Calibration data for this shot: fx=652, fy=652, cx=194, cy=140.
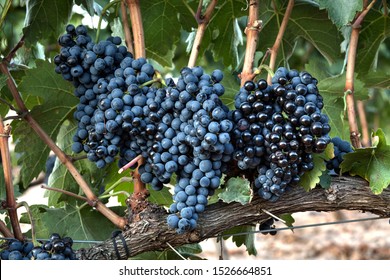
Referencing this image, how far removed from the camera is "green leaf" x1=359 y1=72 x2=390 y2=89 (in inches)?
59.5

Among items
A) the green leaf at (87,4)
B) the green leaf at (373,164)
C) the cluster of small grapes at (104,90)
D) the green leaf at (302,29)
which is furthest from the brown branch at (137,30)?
the green leaf at (373,164)

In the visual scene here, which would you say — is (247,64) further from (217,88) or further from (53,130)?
(53,130)

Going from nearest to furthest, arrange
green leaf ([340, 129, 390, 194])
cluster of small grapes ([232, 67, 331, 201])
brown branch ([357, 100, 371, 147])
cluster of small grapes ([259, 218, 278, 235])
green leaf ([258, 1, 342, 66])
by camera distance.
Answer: cluster of small grapes ([232, 67, 331, 201]) < green leaf ([340, 129, 390, 194]) < cluster of small grapes ([259, 218, 278, 235]) < green leaf ([258, 1, 342, 66]) < brown branch ([357, 100, 371, 147])

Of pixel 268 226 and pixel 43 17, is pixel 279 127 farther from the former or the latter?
pixel 43 17

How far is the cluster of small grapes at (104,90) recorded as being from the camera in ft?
4.00

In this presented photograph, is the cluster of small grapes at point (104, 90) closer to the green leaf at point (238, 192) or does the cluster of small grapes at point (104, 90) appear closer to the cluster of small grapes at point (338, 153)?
the green leaf at point (238, 192)

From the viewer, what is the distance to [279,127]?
115cm

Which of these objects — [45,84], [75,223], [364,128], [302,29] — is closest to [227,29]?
[302,29]

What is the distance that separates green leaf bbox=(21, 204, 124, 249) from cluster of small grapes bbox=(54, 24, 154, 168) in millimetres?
223

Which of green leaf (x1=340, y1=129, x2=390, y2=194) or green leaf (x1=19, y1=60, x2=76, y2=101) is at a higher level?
green leaf (x1=19, y1=60, x2=76, y2=101)

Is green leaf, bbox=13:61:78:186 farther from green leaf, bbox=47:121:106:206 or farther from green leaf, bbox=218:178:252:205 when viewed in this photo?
green leaf, bbox=218:178:252:205

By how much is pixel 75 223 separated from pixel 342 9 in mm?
755

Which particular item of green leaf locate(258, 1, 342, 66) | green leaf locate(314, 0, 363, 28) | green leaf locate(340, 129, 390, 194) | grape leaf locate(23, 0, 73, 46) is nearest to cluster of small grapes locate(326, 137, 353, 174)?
green leaf locate(340, 129, 390, 194)
